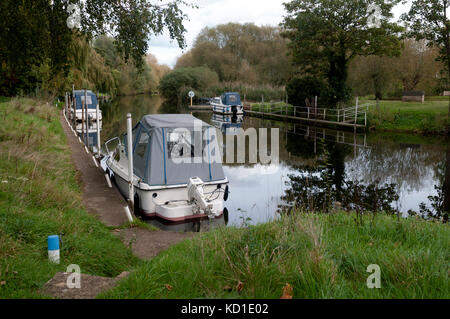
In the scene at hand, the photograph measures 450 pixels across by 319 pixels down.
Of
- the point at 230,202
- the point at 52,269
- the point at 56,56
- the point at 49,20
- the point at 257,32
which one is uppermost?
the point at 257,32

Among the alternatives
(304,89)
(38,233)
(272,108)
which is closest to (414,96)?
(304,89)

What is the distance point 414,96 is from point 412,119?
32.1 ft

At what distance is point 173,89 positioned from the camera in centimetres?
7162

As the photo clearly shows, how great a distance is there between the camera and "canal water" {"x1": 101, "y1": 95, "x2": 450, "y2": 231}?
11.1 meters

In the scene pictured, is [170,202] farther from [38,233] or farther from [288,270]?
[288,270]

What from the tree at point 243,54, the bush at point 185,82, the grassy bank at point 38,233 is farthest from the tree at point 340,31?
the bush at point 185,82

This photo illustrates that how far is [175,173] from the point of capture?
1036cm

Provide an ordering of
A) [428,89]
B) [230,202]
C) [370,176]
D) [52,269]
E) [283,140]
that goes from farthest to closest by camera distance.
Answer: [428,89] < [283,140] < [370,176] < [230,202] < [52,269]

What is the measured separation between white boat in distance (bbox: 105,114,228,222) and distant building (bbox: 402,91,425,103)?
1202 inches

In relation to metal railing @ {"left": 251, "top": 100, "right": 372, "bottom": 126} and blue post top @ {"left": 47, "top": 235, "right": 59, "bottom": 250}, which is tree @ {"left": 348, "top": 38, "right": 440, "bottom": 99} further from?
blue post top @ {"left": 47, "top": 235, "right": 59, "bottom": 250}

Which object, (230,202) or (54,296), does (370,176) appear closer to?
(230,202)

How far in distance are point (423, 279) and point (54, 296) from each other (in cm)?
355

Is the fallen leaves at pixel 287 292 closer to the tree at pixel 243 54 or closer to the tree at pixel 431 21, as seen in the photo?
the tree at pixel 431 21

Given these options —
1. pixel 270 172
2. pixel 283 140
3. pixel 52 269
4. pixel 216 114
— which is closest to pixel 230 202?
pixel 270 172
